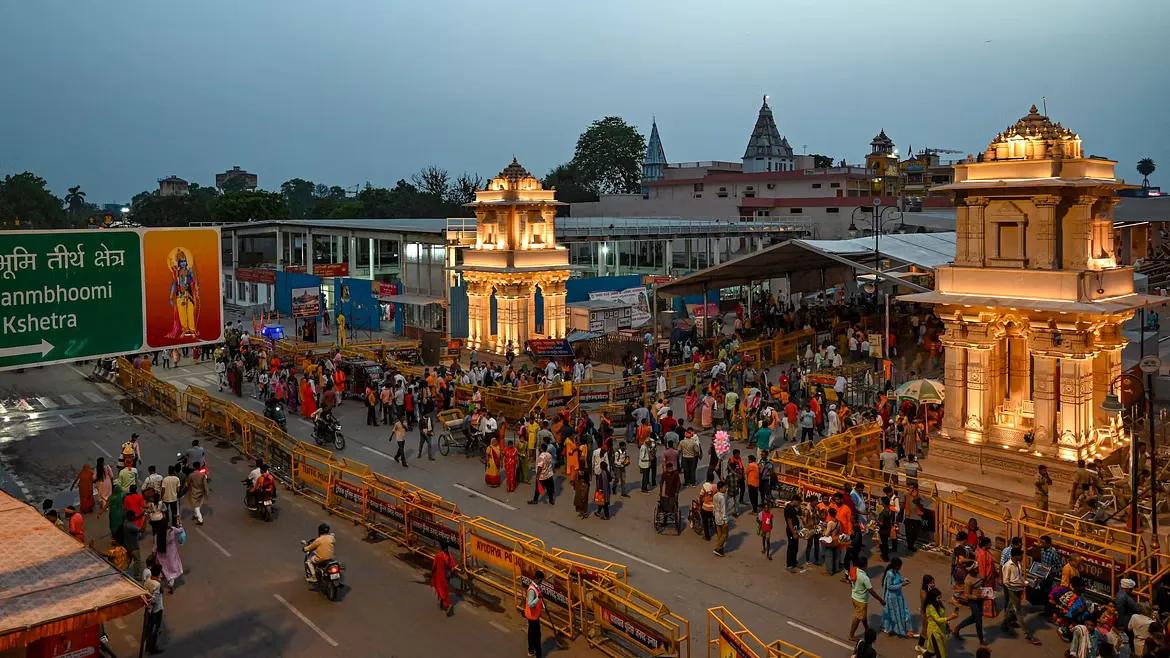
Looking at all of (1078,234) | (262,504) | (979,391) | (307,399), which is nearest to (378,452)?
(307,399)

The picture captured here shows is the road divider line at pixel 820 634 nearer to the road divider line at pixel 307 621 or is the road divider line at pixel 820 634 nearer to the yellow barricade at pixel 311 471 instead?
the road divider line at pixel 307 621

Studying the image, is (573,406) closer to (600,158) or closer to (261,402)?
(261,402)

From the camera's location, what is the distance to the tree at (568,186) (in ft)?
334

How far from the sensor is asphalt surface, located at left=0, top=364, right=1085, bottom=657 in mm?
14328

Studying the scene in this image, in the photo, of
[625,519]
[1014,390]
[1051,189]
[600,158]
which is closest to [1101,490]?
[1014,390]

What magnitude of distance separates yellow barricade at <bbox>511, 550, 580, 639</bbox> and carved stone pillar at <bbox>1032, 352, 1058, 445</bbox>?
1272 cm

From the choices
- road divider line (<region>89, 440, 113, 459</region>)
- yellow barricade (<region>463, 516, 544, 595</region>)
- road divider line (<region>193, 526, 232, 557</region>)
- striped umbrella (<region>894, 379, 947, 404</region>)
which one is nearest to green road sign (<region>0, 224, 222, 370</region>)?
yellow barricade (<region>463, 516, 544, 595</region>)

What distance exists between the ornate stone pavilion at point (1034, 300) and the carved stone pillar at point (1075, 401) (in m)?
0.02

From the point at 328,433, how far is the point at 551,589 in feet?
42.7

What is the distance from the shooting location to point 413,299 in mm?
46688

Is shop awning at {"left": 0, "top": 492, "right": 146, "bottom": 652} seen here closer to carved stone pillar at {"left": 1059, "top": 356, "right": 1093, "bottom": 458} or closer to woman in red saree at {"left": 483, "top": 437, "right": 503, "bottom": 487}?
woman in red saree at {"left": 483, "top": 437, "right": 503, "bottom": 487}

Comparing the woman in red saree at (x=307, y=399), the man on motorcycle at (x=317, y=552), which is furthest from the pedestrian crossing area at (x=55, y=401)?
the man on motorcycle at (x=317, y=552)

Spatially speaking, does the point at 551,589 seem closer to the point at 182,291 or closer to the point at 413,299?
the point at 182,291

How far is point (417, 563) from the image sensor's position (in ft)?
58.1
